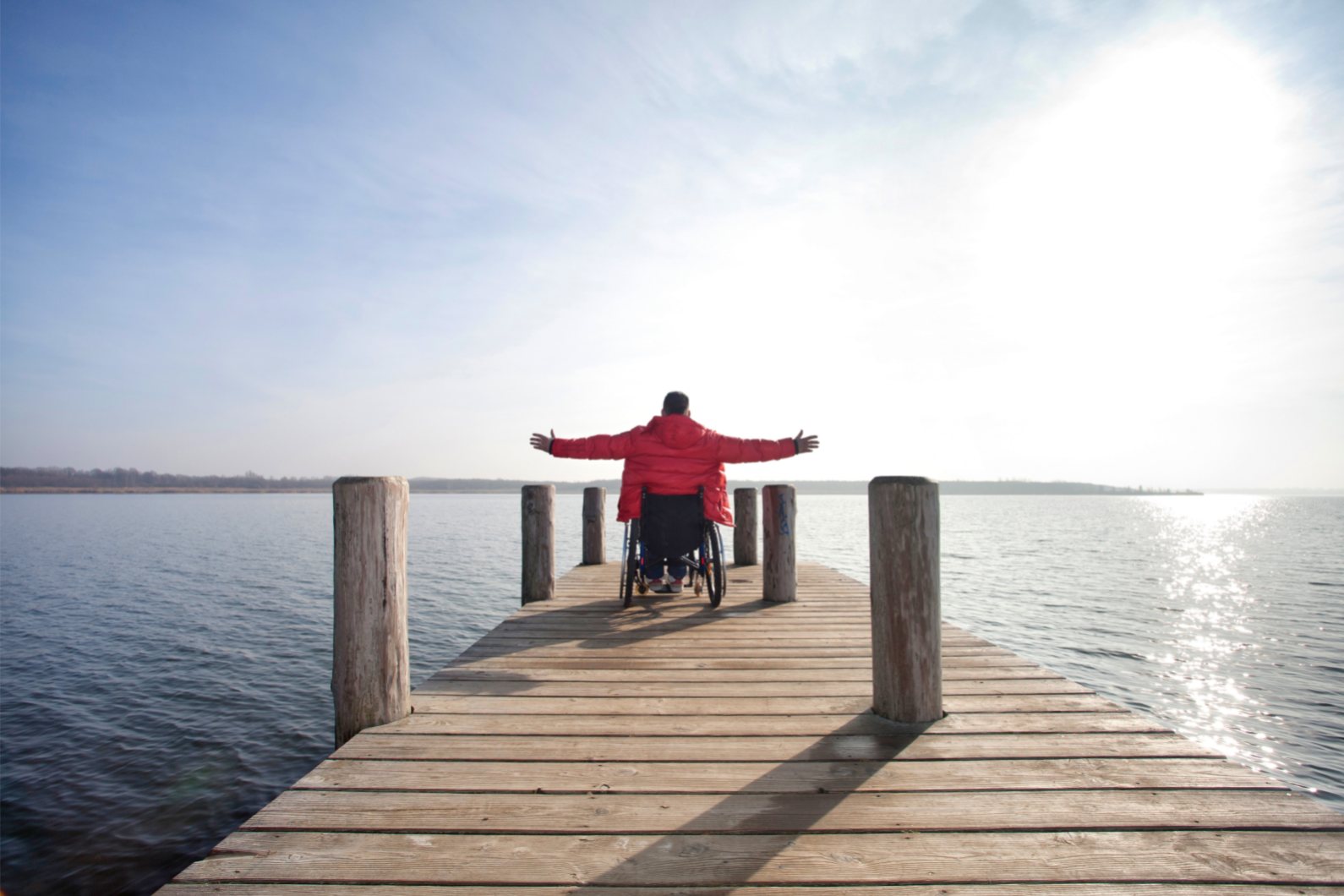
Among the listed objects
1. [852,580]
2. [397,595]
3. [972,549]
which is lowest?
[972,549]

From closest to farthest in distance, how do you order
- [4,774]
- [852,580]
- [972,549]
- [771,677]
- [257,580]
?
[771,677] → [4,774] → [852,580] → [257,580] → [972,549]

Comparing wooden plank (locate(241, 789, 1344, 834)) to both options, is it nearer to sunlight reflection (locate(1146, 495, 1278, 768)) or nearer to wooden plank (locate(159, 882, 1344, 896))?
wooden plank (locate(159, 882, 1344, 896))

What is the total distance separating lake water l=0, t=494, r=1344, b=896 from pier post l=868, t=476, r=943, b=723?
5.04 metres

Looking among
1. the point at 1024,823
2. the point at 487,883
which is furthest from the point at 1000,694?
the point at 487,883

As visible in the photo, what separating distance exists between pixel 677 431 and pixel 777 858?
142 inches

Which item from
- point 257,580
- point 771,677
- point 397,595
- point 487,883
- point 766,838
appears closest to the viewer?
point 487,883

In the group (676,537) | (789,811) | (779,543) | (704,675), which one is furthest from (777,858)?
(779,543)

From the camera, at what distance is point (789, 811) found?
7.02 feet

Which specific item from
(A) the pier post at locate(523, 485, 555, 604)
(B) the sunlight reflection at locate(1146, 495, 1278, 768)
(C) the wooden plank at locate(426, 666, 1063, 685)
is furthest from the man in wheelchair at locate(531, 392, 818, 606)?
(B) the sunlight reflection at locate(1146, 495, 1278, 768)

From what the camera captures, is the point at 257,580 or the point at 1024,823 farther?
the point at 257,580

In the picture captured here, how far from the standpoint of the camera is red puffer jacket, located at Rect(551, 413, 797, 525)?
5.23 metres

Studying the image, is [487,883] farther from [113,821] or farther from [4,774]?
[4,774]

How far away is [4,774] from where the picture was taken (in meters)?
5.87

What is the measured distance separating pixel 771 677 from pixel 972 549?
88.2 feet
